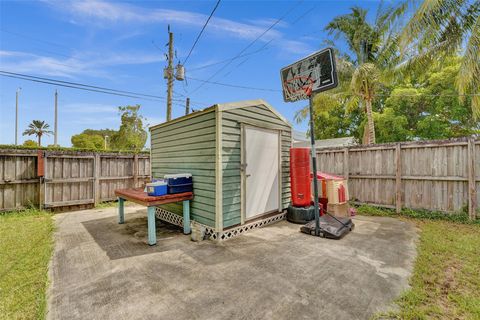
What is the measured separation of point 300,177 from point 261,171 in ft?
3.09

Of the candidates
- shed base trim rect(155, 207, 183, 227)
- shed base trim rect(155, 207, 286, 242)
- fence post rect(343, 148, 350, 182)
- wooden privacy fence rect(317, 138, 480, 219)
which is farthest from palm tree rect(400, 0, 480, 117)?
shed base trim rect(155, 207, 183, 227)

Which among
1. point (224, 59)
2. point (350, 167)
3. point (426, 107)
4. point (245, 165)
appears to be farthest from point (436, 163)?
point (426, 107)

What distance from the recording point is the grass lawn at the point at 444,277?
1.78 meters

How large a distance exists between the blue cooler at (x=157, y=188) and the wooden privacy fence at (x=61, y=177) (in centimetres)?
428

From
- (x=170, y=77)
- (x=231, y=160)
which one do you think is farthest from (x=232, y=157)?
(x=170, y=77)

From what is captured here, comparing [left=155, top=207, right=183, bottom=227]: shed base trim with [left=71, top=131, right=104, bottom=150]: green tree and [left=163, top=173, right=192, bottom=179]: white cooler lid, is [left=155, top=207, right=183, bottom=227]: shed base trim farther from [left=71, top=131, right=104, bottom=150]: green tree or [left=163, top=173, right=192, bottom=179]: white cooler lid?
[left=71, top=131, right=104, bottom=150]: green tree

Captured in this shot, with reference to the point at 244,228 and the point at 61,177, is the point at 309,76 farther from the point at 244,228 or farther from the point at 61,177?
the point at 61,177

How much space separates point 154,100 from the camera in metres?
12.0

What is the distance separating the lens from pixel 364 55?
9578 millimetres

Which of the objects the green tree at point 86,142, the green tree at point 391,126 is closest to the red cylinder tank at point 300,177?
the green tree at point 391,126

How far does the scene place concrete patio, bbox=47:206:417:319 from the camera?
1.86 metres

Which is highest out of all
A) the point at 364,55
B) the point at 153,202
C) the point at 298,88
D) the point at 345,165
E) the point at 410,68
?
the point at 364,55

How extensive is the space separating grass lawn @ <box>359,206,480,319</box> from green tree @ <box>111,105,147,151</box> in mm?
18678

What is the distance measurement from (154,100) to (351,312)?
1275cm
